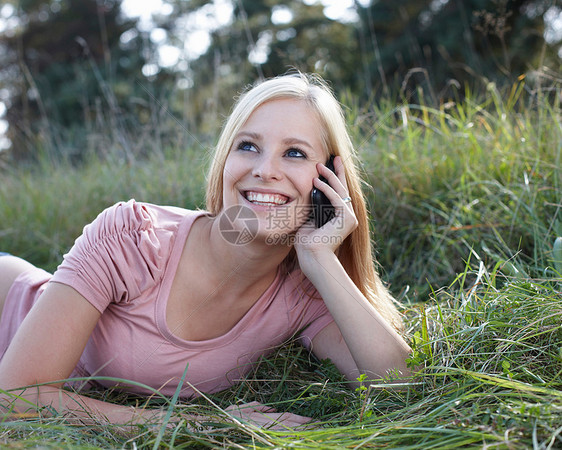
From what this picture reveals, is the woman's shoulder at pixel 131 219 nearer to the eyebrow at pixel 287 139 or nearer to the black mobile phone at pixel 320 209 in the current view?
the eyebrow at pixel 287 139

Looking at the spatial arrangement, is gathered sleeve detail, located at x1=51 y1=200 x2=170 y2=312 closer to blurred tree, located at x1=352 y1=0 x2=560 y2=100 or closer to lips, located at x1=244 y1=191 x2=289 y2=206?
lips, located at x1=244 y1=191 x2=289 y2=206

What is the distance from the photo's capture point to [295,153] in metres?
2.45

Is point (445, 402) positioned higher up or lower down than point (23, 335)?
lower down

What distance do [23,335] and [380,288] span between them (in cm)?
164

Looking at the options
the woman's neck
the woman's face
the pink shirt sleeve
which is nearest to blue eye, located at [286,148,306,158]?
the woman's face

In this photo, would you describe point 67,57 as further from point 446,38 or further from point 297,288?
point 297,288

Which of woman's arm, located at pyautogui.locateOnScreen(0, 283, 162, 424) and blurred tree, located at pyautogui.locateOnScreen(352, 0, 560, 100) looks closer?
woman's arm, located at pyautogui.locateOnScreen(0, 283, 162, 424)

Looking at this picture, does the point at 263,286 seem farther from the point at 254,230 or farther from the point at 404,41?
the point at 404,41

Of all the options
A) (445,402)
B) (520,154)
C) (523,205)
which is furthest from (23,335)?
(520,154)

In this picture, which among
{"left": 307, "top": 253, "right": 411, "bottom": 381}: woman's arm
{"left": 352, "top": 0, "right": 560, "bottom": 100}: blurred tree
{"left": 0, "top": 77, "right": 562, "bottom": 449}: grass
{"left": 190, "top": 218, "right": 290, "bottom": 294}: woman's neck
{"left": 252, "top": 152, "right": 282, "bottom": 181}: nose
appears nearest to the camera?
{"left": 0, "top": 77, "right": 562, "bottom": 449}: grass

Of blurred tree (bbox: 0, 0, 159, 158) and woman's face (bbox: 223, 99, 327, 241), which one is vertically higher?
blurred tree (bbox: 0, 0, 159, 158)

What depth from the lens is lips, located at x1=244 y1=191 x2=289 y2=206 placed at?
2328 mm

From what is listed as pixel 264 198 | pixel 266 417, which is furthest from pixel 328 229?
pixel 266 417

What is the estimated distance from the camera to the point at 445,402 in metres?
1.76
